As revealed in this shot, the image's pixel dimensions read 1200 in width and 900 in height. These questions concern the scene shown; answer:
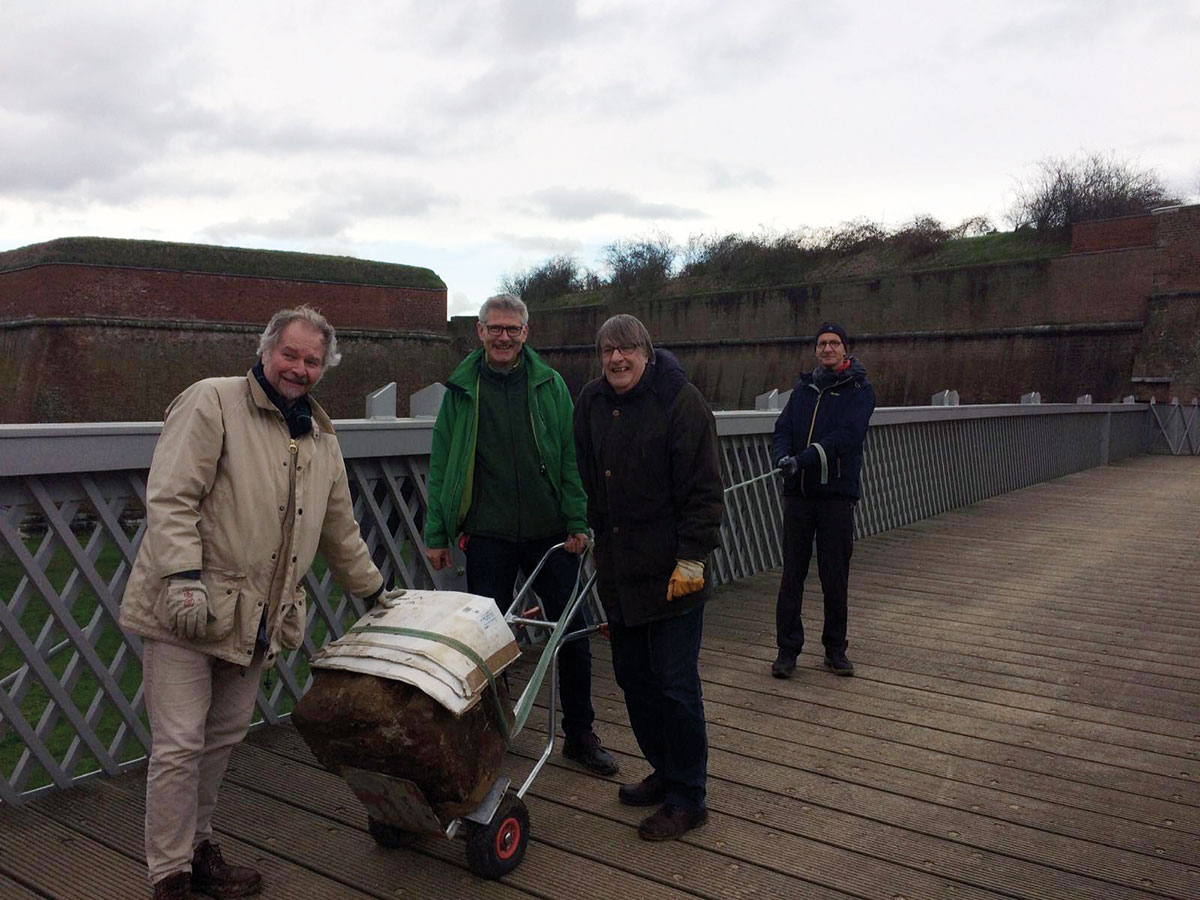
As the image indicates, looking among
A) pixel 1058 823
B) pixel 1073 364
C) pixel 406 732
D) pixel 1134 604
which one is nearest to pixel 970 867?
pixel 1058 823

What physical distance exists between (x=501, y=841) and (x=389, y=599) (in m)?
0.67

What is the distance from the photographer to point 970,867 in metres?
2.57

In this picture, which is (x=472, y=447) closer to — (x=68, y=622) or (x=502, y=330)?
(x=502, y=330)

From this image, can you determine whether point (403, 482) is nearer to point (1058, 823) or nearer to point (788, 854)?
point (788, 854)

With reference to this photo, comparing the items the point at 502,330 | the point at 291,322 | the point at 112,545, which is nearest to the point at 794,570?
the point at 502,330

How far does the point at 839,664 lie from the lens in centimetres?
425

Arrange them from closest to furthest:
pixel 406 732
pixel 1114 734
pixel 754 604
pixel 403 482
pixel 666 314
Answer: pixel 406 732 < pixel 1114 734 < pixel 403 482 < pixel 754 604 < pixel 666 314

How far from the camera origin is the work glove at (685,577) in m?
2.65

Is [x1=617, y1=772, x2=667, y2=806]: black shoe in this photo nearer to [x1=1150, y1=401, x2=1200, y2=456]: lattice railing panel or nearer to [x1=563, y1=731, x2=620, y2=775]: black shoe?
A: [x1=563, y1=731, x2=620, y2=775]: black shoe

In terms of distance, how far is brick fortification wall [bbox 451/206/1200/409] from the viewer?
24.4 m

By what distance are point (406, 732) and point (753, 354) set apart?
31.5m

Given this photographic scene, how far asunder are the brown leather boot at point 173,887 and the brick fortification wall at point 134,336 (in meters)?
21.8

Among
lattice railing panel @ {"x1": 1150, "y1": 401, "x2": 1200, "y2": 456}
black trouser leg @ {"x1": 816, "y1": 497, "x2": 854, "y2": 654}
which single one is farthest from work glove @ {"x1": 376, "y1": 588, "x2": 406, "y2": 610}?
lattice railing panel @ {"x1": 1150, "y1": 401, "x2": 1200, "y2": 456}

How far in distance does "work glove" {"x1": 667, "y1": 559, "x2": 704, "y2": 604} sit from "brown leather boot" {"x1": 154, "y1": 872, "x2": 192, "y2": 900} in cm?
135
